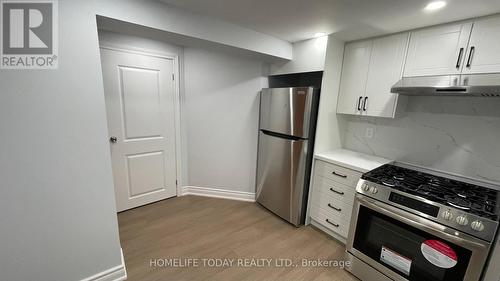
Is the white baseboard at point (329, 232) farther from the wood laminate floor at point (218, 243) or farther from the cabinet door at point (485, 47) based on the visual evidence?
the cabinet door at point (485, 47)

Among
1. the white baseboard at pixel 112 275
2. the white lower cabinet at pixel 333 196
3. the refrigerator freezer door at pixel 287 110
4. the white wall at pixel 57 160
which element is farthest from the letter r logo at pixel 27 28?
the white lower cabinet at pixel 333 196

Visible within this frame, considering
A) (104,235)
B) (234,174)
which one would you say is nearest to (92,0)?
(104,235)

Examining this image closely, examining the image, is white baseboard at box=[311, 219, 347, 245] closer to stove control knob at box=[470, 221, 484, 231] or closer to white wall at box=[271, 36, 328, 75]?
stove control knob at box=[470, 221, 484, 231]

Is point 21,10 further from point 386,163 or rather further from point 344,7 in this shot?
point 386,163

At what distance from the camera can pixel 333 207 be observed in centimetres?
221

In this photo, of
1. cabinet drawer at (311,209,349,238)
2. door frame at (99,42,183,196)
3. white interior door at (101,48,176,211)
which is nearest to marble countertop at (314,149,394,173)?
cabinet drawer at (311,209,349,238)

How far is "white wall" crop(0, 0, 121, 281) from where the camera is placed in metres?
1.16

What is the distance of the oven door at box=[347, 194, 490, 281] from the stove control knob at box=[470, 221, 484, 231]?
0.06 meters

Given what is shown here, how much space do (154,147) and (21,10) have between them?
1.78m

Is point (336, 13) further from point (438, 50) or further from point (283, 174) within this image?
point (283, 174)

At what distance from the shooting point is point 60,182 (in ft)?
4.31

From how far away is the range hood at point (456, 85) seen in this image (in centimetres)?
131

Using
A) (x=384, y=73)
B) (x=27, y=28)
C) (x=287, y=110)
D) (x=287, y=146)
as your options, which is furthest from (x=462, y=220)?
(x=27, y=28)

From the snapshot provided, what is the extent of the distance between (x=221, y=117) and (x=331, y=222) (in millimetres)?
1916
